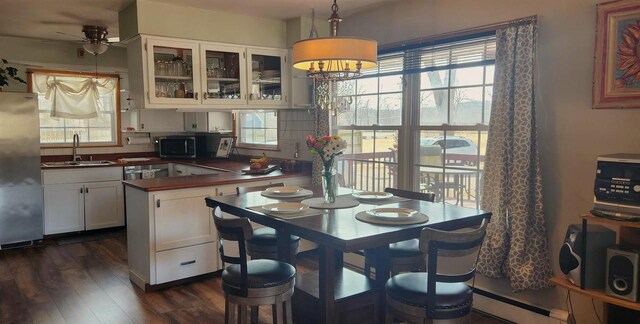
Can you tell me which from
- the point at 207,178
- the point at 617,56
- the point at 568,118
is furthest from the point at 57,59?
the point at 617,56

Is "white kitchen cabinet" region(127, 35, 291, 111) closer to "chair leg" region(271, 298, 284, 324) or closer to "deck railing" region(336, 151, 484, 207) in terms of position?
"deck railing" region(336, 151, 484, 207)

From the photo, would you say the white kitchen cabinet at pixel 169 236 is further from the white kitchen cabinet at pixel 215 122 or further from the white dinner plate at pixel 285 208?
the white kitchen cabinet at pixel 215 122

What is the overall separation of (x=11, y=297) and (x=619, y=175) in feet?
13.3

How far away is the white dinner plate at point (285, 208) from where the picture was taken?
97.4 inches

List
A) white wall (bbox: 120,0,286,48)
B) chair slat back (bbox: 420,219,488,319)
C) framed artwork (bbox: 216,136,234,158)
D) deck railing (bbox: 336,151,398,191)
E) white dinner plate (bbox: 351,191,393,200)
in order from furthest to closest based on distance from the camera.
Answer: framed artwork (bbox: 216,136,234,158), deck railing (bbox: 336,151,398,191), white wall (bbox: 120,0,286,48), white dinner plate (bbox: 351,191,393,200), chair slat back (bbox: 420,219,488,319)

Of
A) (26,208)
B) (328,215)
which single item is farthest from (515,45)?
(26,208)

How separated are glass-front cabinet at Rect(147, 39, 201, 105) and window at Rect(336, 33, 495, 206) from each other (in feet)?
4.39

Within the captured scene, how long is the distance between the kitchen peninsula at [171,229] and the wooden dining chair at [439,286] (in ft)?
6.61

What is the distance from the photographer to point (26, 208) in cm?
480

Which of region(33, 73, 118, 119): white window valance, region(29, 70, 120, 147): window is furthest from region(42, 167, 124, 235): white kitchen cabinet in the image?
region(33, 73, 118, 119): white window valance

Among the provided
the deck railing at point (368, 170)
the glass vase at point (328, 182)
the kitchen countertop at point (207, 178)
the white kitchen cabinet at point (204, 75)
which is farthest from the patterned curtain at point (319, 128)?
the glass vase at point (328, 182)

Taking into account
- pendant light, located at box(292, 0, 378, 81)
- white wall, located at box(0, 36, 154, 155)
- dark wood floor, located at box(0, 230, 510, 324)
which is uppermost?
white wall, located at box(0, 36, 154, 155)

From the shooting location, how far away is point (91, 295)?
137 inches

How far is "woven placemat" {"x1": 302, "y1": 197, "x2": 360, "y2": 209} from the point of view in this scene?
2672 millimetres
